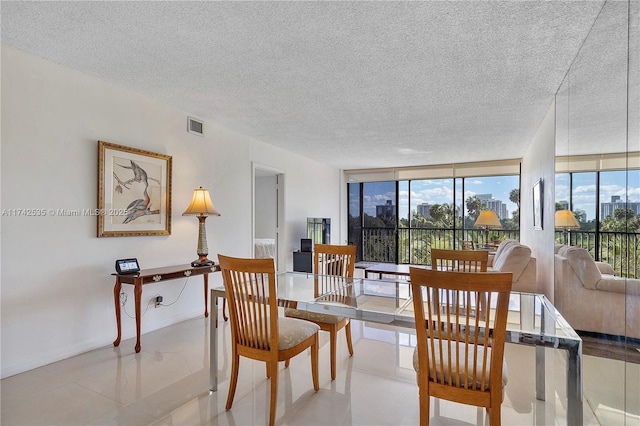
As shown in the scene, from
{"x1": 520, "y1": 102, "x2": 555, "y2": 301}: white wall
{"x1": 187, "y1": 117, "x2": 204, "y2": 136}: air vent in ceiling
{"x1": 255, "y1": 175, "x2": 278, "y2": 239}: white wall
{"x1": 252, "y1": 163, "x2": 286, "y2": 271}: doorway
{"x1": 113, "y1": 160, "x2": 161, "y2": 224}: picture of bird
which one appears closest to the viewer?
{"x1": 113, "y1": 160, "x2": 161, "y2": 224}: picture of bird

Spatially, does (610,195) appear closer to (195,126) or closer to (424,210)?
(195,126)

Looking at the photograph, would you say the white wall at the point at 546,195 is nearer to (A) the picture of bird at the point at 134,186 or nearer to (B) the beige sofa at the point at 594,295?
(B) the beige sofa at the point at 594,295

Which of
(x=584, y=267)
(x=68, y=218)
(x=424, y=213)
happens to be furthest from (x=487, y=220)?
(x=68, y=218)

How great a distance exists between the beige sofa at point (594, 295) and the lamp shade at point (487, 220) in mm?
3655

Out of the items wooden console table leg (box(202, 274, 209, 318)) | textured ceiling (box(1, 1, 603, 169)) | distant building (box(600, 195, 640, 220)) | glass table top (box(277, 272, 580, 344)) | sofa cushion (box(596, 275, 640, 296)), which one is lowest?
wooden console table leg (box(202, 274, 209, 318))

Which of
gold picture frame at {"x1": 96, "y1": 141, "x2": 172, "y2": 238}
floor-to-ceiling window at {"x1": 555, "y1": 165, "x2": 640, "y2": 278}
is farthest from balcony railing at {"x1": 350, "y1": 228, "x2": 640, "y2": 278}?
gold picture frame at {"x1": 96, "y1": 141, "x2": 172, "y2": 238}

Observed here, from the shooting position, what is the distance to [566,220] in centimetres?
275

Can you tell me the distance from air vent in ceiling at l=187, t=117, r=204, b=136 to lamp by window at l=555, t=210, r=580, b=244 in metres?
3.77

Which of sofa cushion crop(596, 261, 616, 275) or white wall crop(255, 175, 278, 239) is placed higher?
white wall crop(255, 175, 278, 239)

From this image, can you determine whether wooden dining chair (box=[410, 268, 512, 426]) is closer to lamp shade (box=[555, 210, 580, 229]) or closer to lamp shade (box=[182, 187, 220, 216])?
lamp shade (box=[555, 210, 580, 229])

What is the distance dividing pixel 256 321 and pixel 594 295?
206cm

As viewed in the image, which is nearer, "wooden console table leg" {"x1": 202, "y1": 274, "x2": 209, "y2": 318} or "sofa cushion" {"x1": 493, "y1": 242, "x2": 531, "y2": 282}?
"wooden console table leg" {"x1": 202, "y1": 274, "x2": 209, "y2": 318}

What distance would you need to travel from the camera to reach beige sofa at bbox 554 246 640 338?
1702 millimetres

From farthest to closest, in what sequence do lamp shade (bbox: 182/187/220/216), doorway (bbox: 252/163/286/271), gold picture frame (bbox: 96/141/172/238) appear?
doorway (bbox: 252/163/286/271) < lamp shade (bbox: 182/187/220/216) < gold picture frame (bbox: 96/141/172/238)
